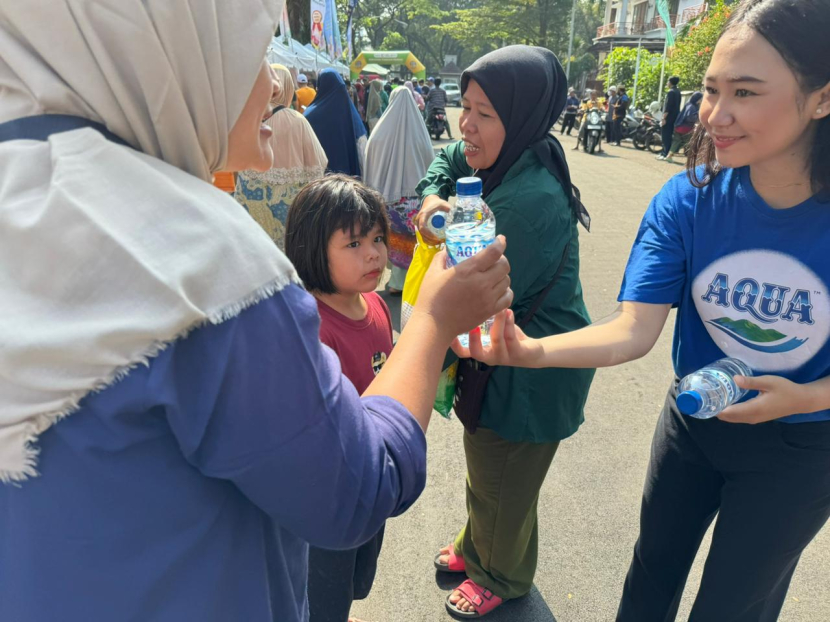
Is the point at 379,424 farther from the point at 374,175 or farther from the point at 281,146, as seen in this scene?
the point at 374,175

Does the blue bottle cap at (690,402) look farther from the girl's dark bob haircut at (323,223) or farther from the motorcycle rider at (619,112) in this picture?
the motorcycle rider at (619,112)

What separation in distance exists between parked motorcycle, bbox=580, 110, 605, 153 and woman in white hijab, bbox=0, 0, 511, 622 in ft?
54.6

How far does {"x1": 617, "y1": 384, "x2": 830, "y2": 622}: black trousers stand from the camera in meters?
1.54

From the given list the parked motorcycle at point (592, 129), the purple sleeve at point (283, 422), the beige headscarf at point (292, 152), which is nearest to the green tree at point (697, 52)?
the parked motorcycle at point (592, 129)

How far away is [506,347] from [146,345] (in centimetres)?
109

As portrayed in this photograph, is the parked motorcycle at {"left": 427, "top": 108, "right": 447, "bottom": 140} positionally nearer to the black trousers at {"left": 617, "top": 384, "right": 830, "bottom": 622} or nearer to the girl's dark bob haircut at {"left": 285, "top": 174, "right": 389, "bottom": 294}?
the girl's dark bob haircut at {"left": 285, "top": 174, "right": 389, "bottom": 294}

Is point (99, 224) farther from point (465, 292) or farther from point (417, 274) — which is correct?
point (417, 274)

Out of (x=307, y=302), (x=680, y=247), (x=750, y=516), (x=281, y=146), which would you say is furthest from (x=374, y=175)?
(x=307, y=302)

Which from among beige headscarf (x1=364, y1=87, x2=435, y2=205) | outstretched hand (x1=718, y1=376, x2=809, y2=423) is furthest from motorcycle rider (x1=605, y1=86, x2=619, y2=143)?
outstretched hand (x1=718, y1=376, x2=809, y2=423)

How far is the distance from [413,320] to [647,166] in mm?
14312

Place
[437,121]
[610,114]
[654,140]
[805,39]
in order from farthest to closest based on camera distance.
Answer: [437,121] < [610,114] < [654,140] < [805,39]

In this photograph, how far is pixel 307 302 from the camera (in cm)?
82

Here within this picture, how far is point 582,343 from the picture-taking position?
169 centimetres

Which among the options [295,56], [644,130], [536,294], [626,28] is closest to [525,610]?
[536,294]
